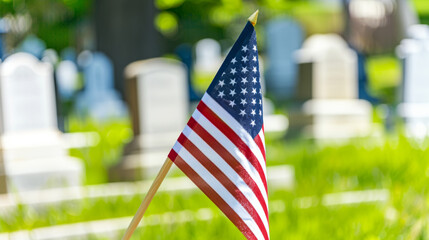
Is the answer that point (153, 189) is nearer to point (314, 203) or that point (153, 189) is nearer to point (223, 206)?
point (223, 206)

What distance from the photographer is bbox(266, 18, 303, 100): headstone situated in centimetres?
1318

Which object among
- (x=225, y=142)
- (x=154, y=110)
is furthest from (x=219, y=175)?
(x=154, y=110)

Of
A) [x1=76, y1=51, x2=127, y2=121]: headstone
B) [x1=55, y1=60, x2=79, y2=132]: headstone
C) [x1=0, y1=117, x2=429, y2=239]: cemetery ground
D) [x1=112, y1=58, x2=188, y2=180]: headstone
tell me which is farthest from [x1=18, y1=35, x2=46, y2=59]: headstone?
[x1=112, y1=58, x2=188, y2=180]: headstone

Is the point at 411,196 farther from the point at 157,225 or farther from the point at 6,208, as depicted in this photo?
the point at 6,208

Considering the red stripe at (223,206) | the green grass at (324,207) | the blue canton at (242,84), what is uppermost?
the blue canton at (242,84)

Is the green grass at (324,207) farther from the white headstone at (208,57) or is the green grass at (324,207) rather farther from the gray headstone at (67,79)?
the white headstone at (208,57)

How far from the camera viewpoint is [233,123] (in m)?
2.76

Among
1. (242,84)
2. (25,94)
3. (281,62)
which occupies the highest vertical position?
(281,62)

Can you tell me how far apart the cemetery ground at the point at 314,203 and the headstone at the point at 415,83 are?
65 centimetres

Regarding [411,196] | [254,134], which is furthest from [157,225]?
[411,196]

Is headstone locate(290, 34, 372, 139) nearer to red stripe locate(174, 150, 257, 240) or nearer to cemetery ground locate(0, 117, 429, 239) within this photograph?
cemetery ground locate(0, 117, 429, 239)

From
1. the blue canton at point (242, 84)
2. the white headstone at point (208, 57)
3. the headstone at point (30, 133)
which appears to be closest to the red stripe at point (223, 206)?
the blue canton at point (242, 84)

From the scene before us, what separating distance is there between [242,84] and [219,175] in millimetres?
486

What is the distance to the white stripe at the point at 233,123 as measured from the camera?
8.96 feet
